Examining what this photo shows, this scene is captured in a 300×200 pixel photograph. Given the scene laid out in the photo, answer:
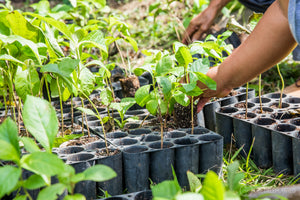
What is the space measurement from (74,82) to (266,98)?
105 cm

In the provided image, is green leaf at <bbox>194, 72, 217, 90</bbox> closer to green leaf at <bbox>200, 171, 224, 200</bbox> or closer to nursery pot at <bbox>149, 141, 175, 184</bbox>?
nursery pot at <bbox>149, 141, 175, 184</bbox>

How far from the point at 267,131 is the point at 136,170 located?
0.58 meters

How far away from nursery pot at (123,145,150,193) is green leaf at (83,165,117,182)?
51 cm

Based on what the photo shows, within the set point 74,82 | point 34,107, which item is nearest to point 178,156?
point 74,82

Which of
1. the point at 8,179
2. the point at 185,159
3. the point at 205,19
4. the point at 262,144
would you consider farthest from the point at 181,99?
the point at 205,19

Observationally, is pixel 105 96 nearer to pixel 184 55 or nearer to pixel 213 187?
pixel 184 55

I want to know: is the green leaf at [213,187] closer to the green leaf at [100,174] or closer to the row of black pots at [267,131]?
the green leaf at [100,174]

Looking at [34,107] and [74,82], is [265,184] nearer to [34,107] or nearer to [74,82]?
[74,82]

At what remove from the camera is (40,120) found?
2.68 feet

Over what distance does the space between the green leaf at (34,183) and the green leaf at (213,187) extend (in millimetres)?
334

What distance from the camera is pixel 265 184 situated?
1352mm

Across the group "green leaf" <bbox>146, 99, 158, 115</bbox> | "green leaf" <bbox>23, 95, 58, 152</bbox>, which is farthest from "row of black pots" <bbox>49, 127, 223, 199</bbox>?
"green leaf" <bbox>23, 95, 58, 152</bbox>

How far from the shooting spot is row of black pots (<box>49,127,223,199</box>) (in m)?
1.27

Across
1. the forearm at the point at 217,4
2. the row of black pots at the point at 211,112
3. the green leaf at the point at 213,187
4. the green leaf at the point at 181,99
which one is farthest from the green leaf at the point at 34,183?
the forearm at the point at 217,4
